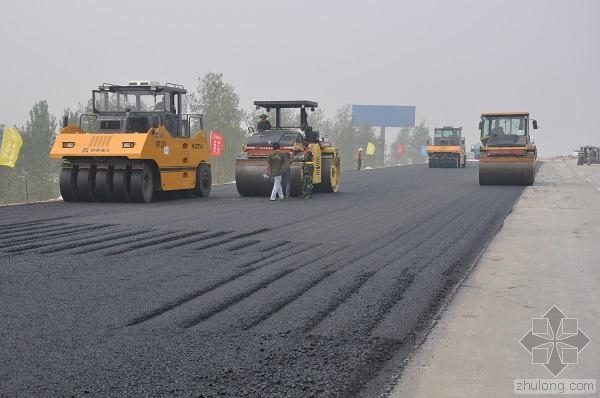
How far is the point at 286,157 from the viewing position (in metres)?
17.6

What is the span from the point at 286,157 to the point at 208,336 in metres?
12.5

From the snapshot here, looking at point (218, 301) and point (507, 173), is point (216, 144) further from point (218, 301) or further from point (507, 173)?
point (218, 301)

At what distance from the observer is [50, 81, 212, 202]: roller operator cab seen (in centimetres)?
1571

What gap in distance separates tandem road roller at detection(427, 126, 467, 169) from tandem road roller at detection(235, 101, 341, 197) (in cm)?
2782

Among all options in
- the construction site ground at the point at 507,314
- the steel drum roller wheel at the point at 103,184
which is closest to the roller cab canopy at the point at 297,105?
the steel drum roller wheel at the point at 103,184

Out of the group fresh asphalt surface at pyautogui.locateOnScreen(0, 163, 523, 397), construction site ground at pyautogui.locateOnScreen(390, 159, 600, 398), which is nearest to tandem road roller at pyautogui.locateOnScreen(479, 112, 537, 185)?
fresh asphalt surface at pyautogui.locateOnScreen(0, 163, 523, 397)

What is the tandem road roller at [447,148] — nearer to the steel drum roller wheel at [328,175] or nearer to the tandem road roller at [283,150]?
Answer: the steel drum roller wheel at [328,175]

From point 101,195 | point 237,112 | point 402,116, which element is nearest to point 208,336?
point 101,195

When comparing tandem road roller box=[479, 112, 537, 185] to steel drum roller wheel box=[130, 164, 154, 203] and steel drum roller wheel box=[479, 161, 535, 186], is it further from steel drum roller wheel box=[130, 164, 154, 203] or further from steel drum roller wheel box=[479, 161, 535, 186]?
steel drum roller wheel box=[130, 164, 154, 203]

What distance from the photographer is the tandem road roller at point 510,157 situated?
2422 cm

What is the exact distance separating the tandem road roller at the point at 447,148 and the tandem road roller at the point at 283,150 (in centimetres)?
2782

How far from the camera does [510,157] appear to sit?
24.3m

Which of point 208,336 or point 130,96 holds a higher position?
point 130,96

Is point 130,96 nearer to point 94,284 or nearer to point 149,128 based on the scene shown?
point 149,128
